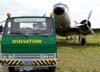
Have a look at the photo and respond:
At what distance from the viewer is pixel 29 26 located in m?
11.2

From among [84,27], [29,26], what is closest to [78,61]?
[29,26]

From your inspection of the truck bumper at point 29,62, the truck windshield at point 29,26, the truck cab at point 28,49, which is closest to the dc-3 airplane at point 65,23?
the truck windshield at point 29,26

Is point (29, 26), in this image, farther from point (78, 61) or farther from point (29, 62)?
point (78, 61)

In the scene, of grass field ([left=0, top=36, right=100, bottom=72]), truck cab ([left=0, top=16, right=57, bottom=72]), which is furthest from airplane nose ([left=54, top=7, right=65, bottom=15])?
truck cab ([left=0, top=16, right=57, bottom=72])

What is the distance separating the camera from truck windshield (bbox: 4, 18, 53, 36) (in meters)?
11.1

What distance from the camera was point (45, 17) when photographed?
1133 cm

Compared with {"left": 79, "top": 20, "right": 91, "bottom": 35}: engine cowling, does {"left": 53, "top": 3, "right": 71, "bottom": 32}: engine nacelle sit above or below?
above

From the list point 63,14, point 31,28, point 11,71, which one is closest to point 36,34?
point 31,28

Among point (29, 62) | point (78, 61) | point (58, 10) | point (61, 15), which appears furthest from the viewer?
point (61, 15)

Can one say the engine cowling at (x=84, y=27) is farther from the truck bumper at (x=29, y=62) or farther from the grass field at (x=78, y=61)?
the truck bumper at (x=29, y=62)

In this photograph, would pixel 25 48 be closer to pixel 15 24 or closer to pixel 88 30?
pixel 15 24

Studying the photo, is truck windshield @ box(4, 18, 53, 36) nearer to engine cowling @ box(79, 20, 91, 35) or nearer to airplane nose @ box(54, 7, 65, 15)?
Result: airplane nose @ box(54, 7, 65, 15)

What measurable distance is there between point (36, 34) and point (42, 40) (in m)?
0.36

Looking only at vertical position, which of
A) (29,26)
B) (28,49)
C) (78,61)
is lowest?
(78,61)
